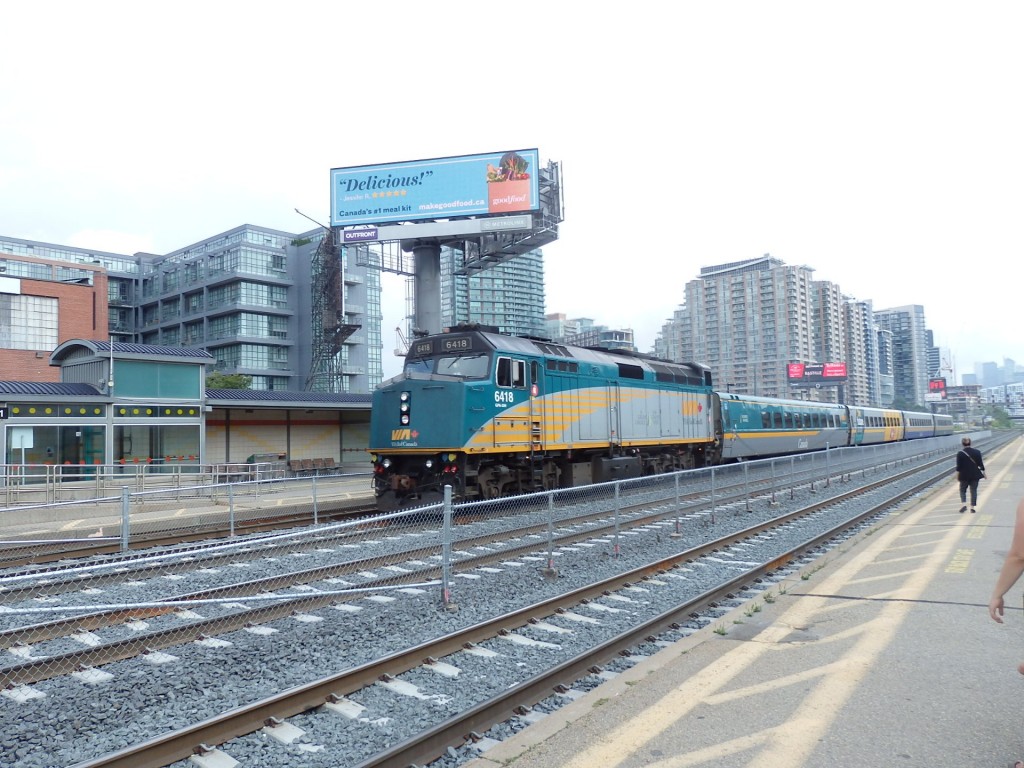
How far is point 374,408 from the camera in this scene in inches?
649

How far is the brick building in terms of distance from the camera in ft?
175

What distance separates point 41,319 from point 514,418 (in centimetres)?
5457

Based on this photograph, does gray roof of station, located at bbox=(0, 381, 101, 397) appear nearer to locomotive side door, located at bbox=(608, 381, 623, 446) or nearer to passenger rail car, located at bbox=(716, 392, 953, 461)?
locomotive side door, located at bbox=(608, 381, 623, 446)

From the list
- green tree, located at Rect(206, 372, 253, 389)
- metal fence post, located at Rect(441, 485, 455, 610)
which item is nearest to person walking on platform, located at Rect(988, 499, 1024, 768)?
metal fence post, located at Rect(441, 485, 455, 610)

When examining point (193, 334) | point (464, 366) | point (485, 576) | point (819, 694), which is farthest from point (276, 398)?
point (193, 334)

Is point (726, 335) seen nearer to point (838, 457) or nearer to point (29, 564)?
point (838, 457)

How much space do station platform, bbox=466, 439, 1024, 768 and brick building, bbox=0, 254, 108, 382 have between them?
60.1 metres

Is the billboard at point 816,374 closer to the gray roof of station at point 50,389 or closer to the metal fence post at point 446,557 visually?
the gray roof of station at point 50,389

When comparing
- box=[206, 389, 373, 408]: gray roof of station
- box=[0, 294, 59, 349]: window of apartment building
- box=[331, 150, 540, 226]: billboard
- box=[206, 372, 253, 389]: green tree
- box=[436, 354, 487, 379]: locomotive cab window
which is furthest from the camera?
box=[206, 372, 253, 389]: green tree

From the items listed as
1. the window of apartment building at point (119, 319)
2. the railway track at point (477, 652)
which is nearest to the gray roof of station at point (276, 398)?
the railway track at point (477, 652)

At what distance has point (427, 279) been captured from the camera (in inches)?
1753

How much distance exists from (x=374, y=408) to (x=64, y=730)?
1145 cm

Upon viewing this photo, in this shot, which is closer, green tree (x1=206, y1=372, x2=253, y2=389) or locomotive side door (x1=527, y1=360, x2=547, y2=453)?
locomotive side door (x1=527, y1=360, x2=547, y2=453)

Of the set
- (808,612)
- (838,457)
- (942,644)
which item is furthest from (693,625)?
(838,457)
